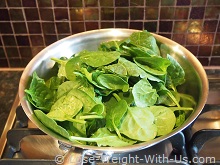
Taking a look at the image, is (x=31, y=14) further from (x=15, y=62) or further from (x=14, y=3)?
(x=15, y=62)

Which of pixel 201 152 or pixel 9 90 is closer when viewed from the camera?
pixel 201 152

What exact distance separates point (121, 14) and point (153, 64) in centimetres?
25

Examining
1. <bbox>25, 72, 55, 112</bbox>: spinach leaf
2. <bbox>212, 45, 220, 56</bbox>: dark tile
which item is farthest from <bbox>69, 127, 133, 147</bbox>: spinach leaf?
<bbox>212, 45, 220, 56</bbox>: dark tile

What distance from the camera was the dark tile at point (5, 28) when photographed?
2.71 ft

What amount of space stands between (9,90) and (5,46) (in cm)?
13

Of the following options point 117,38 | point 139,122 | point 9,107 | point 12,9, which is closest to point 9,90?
point 9,107

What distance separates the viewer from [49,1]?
0.78 meters

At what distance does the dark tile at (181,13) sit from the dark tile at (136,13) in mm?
92

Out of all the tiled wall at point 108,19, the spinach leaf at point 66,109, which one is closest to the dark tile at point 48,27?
the tiled wall at point 108,19

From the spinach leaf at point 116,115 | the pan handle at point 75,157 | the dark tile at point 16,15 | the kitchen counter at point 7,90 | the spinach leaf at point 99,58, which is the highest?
the dark tile at point 16,15

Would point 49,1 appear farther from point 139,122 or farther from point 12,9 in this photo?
point 139,122

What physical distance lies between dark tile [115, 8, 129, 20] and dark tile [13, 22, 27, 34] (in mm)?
258

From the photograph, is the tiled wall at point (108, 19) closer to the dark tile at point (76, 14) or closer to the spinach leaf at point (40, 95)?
the dark tile at point (76, 14)

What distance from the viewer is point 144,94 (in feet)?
1.87
